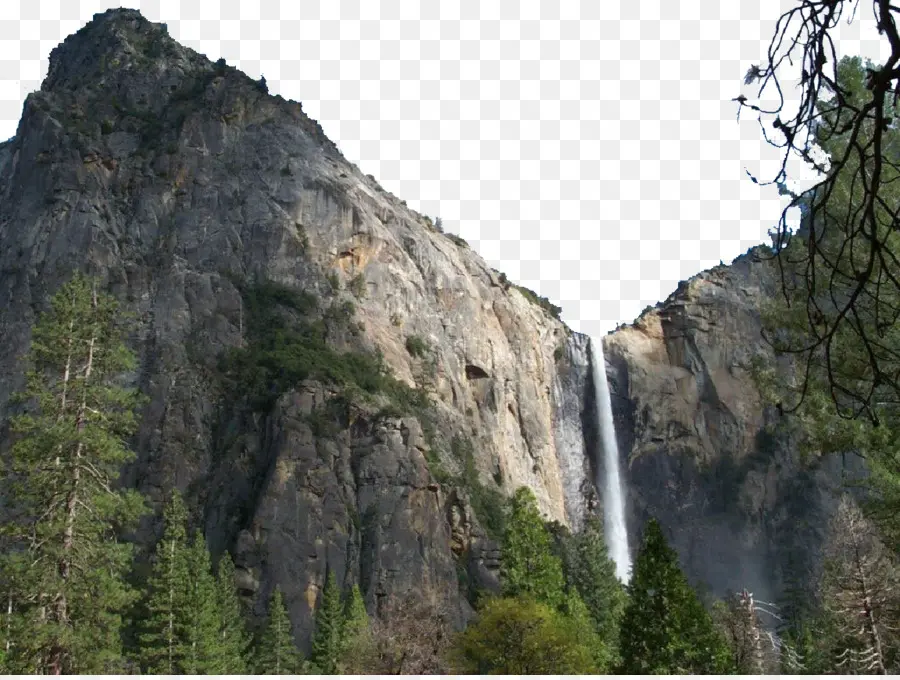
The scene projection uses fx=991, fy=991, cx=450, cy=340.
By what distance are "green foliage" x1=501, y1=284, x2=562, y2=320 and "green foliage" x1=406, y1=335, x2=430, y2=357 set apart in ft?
74.0

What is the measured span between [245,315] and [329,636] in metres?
30.9

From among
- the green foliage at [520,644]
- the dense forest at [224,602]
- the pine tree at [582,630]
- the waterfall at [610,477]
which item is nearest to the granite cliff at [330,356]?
the waterfall at [610,477]

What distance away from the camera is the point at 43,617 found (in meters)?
20.0

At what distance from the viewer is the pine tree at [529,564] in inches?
1432

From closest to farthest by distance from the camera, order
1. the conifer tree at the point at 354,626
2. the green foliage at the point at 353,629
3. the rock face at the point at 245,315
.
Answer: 1. the green foliage at the point at 353,629
2. the conifer tree at the point at 354,626
3. the rock face at the point at 245,315

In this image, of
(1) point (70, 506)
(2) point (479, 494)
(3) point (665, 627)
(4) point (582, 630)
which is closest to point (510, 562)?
(4) point (582, 630)

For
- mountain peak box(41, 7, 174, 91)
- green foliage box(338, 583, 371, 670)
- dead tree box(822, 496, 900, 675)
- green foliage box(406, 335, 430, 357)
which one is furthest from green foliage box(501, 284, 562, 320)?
dead tree box(822, 496, 900, 675)

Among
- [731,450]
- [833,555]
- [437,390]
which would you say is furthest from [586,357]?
[833,555]

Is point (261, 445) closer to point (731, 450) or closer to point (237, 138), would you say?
point (237, 138)

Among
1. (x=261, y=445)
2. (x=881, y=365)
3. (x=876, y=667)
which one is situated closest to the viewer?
(x=881, y=365)

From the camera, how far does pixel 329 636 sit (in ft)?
135

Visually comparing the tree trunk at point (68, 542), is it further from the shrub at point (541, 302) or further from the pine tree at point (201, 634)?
the shrub at point (541, 302)

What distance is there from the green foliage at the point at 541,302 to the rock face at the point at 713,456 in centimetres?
837

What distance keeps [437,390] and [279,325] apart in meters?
12.7
